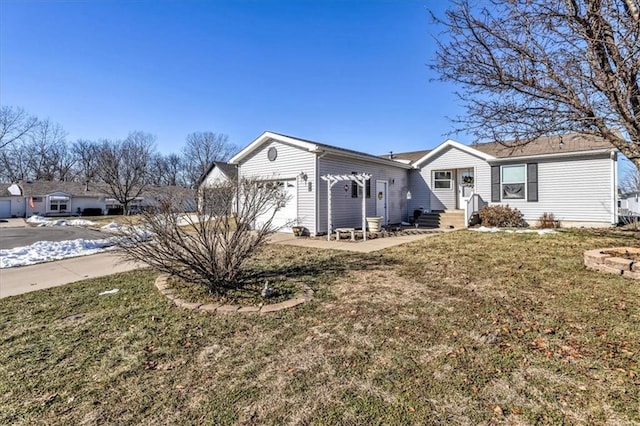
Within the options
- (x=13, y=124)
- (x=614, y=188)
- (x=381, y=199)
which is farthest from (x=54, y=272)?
(x=13, y=124)

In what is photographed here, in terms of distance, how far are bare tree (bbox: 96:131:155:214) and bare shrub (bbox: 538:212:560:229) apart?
3276 centimetres

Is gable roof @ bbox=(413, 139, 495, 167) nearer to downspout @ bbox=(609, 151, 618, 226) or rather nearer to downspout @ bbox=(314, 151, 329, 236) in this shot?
downspout @ bbox=(609, 151, 618, 226)

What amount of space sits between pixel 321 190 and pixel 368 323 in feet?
26.8

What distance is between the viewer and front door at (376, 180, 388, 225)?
46.1 ft

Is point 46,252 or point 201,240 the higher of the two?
point 201,240

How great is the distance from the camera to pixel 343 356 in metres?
2.98

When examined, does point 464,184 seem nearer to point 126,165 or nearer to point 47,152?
point 126,165

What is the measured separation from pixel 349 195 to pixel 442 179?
6171 mm

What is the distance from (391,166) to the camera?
15.1 metres

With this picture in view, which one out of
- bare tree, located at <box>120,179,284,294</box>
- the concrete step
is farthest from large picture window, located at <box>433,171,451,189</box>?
bare tree, located at <box>120,179,284,294</box>

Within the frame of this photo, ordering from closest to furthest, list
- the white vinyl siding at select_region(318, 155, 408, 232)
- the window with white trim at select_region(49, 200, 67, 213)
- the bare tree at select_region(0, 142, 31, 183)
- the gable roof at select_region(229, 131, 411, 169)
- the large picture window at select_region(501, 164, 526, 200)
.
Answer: the gable roof at select_region(229, 131, 411, 169)
the white vinyl siding at select_region(318, 155, 408, 232)
the large picture window at select_region(501, 164, 526, 200)
the window with white trim at select_region(49, 200, 67, 213)
the bare tree at select_region(0, 142, 31, 183)

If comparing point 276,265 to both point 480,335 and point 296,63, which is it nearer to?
point 480,335

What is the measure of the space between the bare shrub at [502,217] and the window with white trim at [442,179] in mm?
2661

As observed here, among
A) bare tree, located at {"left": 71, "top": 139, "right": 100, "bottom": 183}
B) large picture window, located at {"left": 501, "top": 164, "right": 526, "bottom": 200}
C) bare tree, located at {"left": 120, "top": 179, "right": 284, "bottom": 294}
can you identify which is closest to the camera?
bare tree, located at {"left": 120, "top": 179, "right": 284, "bottom": 294}
